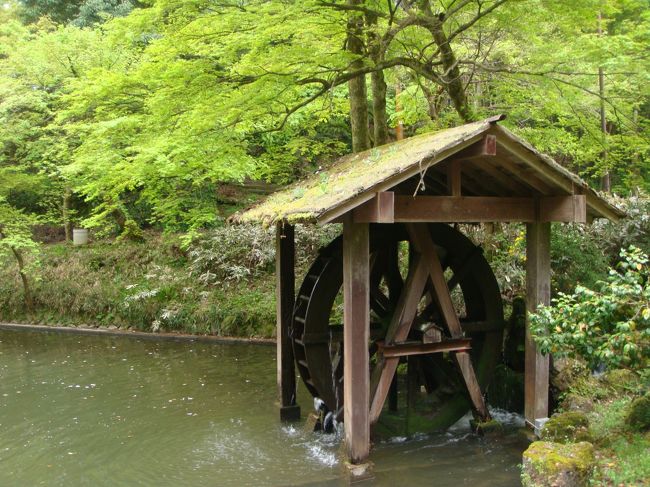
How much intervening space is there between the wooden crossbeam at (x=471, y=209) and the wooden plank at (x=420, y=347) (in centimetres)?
152

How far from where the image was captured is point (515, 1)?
23.9 ft

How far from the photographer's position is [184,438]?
719cm

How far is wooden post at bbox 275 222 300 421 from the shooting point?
7773 mm

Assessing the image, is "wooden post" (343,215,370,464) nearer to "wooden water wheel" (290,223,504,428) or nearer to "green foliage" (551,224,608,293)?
"wooden water wheel" (290,223,504,428)

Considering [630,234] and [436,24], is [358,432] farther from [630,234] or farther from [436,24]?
[630,234]

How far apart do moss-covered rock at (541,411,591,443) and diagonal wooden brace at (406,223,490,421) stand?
4.31 ft

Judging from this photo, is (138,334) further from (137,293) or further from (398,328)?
(398,328)

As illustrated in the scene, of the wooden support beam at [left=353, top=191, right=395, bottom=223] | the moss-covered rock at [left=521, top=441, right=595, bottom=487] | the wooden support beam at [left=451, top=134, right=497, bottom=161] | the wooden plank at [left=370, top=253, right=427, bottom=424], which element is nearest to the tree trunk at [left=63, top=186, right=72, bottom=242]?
the wooden plank at [left=370, top=253, right=427, bottom=424]

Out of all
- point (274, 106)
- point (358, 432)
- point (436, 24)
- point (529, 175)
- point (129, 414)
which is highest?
point (436, 24)

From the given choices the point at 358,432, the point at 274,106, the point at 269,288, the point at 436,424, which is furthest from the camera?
the point at 269,288

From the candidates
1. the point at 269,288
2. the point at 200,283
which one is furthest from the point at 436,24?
the point at 200,283

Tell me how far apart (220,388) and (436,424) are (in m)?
3.82

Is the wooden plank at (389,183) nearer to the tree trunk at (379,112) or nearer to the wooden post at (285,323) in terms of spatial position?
the wooden post at (285,323)

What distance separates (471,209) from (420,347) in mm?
1690
